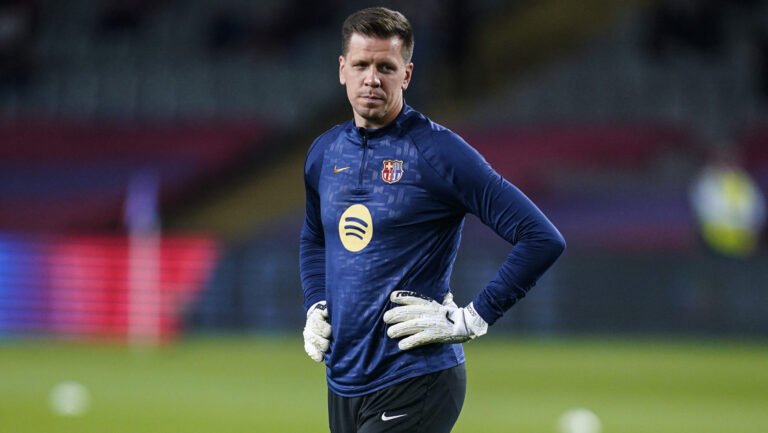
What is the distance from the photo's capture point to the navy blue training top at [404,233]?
13.1 ft

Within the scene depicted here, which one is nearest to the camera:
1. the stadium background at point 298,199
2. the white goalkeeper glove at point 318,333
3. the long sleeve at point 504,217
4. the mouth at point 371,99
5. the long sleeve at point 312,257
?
the long sleeve at point 504,217

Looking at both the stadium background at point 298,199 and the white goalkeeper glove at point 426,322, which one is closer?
the white goalkeeper glove at point 426,322

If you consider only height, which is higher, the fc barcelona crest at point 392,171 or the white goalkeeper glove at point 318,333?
the fc barcelona crest at point 392,171

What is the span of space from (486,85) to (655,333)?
300 inches

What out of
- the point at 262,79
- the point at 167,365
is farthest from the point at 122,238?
the point at 262,79

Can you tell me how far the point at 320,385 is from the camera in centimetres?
1140

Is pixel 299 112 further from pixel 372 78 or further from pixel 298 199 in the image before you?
pixel 372 78

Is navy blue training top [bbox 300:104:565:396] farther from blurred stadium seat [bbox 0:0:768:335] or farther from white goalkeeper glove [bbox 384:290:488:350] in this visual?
blurred stadium seat [bbox 0:0:768:335]

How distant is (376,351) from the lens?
4.12 meters

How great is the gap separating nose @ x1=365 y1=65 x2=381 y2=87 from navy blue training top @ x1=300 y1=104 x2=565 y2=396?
0.60ft

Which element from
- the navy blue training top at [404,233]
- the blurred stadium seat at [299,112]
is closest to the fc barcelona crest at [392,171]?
the navy blue training top at [404,233]

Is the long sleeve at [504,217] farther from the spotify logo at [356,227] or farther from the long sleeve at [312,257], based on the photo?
the long sleeve at [312,257]

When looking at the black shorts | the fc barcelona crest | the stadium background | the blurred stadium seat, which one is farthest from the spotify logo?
the blurred stadium seat

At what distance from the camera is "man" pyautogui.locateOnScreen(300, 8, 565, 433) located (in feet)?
13.1
